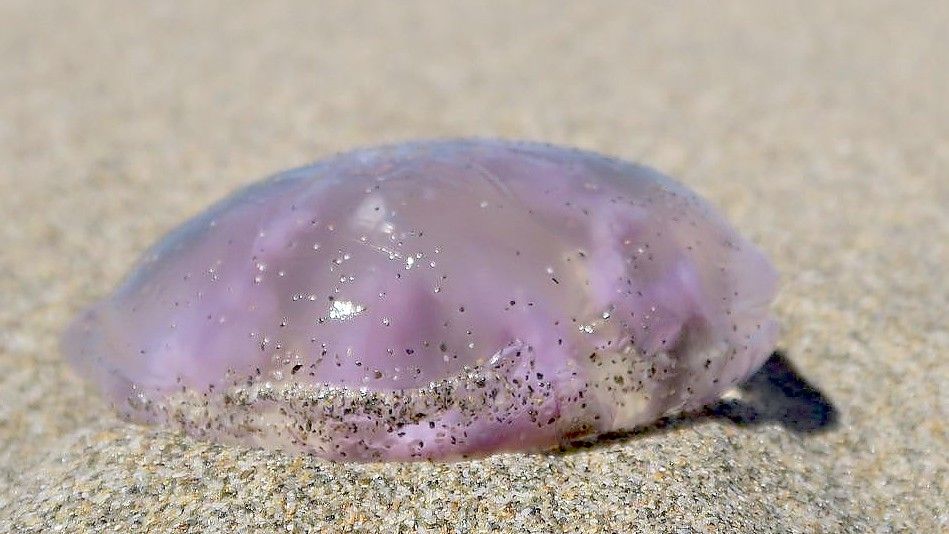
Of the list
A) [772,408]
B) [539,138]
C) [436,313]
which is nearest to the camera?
[436,313]

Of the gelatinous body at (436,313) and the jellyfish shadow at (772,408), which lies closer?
the gelatinous body at (436,313)

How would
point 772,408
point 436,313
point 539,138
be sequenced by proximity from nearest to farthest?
point 436,313, point 772,408, point 539,138

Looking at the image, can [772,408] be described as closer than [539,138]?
Yes

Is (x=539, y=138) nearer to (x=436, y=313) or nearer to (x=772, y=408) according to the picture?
(x=772, y=408)

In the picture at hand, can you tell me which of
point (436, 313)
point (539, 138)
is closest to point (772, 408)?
point (436, 313)

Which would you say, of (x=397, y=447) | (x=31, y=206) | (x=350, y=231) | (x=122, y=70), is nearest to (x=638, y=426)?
(x=397, y=447)
